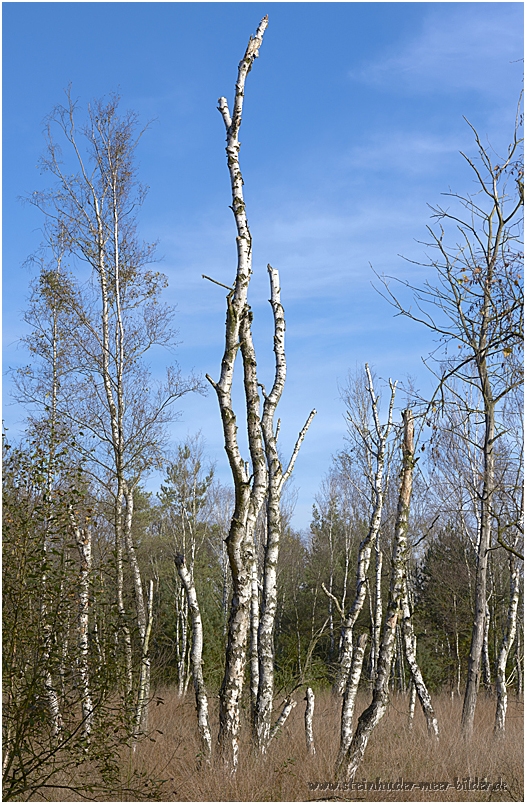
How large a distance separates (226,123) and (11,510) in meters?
4.16

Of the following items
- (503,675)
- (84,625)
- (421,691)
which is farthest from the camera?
(503,675)

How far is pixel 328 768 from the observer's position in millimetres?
6309

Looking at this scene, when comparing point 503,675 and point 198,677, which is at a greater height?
point 198,677

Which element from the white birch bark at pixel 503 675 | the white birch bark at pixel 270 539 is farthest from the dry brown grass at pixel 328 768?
the white birch bark at pixel 503 675

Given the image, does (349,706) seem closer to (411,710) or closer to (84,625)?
(84,625)

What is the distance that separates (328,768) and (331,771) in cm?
4

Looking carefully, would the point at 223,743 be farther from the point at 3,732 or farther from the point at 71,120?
the point at 71,120

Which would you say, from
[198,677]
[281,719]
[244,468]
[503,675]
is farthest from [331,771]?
[503,675]

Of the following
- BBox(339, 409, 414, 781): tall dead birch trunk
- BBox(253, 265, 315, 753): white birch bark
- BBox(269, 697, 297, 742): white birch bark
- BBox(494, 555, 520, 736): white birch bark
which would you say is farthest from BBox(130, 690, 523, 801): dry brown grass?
BBox(494, 555, 520, 736): white birch bark

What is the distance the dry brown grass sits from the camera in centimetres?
578

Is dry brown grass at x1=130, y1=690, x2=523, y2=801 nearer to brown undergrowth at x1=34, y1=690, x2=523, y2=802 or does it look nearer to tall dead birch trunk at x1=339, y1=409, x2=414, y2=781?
brown undergrowth at x1=34, y1=690, x2=523, y2=802

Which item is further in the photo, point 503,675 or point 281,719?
point 503,675

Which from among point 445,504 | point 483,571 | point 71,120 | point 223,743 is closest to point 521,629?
point 445,504

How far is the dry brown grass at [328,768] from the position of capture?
5.78 m
